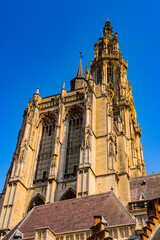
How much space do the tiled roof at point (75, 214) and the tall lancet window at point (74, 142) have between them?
361 inches

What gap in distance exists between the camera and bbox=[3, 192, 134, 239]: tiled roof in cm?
1448

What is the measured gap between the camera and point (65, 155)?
27688mm

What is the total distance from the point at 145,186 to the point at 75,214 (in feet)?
36.7

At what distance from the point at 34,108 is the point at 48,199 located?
9.73m

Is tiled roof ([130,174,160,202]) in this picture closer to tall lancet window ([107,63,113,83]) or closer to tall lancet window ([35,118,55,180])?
tall lancet window ([35,118,55,180])

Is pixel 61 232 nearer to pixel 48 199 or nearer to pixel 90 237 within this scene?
pixel 90 237

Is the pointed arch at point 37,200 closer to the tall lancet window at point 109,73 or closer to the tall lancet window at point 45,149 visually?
the tall lancet window at point 45,149

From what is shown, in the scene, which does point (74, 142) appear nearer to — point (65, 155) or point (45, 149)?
point (65, 155)

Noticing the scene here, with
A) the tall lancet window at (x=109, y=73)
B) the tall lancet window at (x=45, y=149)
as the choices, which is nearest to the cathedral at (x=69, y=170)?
the tall lancet window at (x=45, y=149)

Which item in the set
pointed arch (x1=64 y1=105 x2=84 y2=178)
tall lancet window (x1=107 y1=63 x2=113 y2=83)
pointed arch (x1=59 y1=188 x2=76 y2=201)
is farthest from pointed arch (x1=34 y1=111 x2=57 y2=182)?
tall lancet window (x1=107 y1=63 x2=113 y2=83)

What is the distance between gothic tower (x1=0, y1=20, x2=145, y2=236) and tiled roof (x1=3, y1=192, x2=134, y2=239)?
6.21 metres

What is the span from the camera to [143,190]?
25422 millimetres

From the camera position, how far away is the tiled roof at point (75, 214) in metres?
14.5

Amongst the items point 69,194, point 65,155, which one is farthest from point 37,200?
point 65,155
